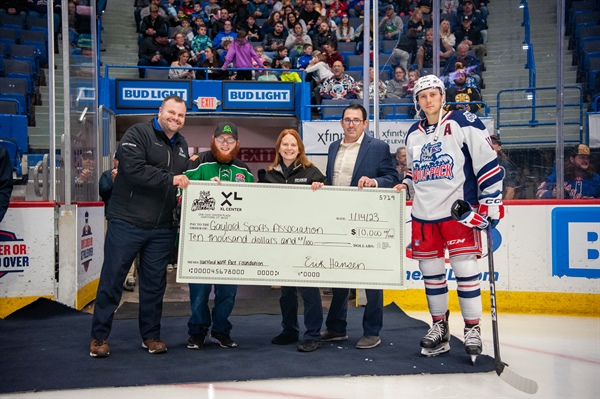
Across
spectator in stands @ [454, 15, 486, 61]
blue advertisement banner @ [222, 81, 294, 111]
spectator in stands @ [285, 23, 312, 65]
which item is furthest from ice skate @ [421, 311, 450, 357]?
spectator in stands @ [285, 23, 312, 65]

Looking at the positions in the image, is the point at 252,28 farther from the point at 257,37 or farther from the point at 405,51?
the point at 405,51

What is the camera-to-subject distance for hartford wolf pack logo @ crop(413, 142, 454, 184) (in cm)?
396

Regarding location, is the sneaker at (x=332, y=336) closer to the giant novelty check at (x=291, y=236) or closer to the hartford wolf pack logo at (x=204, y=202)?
the giant novelty check at (x=291, y=236)

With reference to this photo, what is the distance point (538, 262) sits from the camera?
Result: 5.71 m

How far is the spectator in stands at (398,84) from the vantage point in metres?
7.28

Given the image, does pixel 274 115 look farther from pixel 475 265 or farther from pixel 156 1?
pixel 475 265

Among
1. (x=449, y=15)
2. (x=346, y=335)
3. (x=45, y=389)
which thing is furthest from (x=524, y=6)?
(x=45, y=389)

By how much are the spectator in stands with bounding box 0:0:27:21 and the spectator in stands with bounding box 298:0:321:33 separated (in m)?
5.92

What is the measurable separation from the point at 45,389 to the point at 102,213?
12.7 ft

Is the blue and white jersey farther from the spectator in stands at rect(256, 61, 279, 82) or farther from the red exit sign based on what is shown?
the red exit sign

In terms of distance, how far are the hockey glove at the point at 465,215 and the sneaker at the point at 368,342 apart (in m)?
0.97

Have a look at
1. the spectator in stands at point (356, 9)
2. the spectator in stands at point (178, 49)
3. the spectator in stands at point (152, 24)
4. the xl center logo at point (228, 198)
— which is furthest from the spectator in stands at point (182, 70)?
the xl center logo at point (228, 198)

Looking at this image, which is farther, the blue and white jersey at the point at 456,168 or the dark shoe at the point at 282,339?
the dark shoe at the point at 282,339

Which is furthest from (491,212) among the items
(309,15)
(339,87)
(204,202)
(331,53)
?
(309,15)
